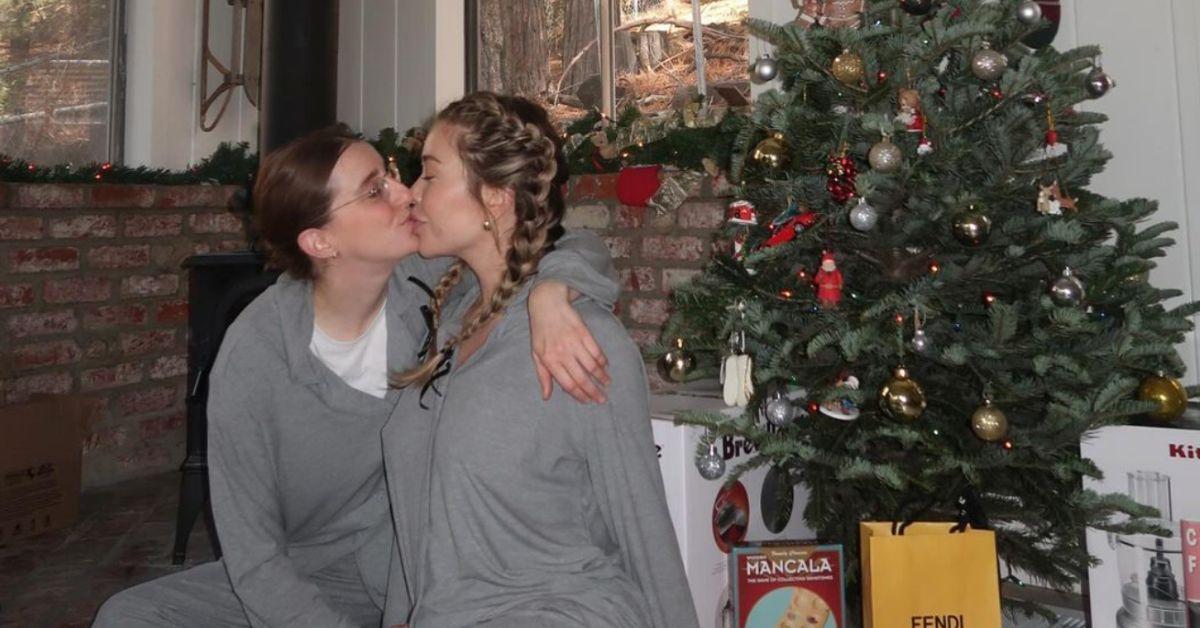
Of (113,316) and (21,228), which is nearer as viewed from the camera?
(21,228)

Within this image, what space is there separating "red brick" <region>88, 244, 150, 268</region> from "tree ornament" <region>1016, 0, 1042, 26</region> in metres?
3.29

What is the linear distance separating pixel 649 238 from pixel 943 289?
1505mm

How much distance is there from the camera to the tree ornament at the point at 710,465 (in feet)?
6.26

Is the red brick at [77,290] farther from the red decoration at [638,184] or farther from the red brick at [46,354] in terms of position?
the red decoration at [638,184]

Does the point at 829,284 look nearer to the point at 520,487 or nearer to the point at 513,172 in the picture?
the point at 513,172

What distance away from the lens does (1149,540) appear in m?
1.75

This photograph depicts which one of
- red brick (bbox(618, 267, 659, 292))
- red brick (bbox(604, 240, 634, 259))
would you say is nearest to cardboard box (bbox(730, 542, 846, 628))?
red brick (bbox(618, 267, 659, 292))

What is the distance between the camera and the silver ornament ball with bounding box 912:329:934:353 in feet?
5.51

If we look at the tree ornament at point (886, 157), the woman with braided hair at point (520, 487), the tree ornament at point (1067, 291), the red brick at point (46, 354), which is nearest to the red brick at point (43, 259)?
the red brick at point (46, 354)

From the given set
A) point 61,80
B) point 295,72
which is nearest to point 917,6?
point 295,72

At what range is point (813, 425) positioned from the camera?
191cm

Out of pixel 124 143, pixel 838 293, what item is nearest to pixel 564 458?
pixel 838 293

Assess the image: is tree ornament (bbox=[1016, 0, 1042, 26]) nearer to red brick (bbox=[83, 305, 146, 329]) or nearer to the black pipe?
the black pipe

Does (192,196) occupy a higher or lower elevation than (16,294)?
higher
